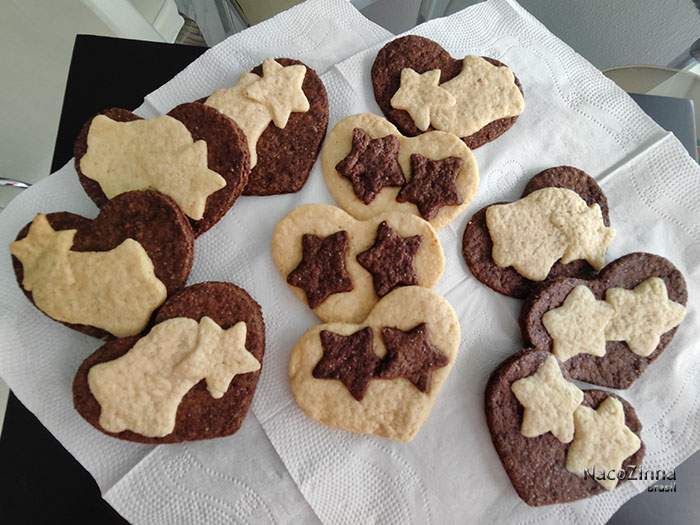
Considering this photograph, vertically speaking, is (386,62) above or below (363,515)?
above

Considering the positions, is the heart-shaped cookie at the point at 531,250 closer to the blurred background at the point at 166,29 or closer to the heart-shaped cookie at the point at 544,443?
the heart-shaped cookie at the point at 544,443

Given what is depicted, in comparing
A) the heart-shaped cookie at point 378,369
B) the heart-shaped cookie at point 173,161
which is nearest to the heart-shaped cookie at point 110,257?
the heart-shaped cookie at point 173,161

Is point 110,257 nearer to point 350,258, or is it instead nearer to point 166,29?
point 350,258

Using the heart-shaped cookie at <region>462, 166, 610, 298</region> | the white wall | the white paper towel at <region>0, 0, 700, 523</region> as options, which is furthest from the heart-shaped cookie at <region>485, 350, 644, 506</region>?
the white wall

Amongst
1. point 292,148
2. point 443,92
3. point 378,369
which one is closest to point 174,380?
point 378,369

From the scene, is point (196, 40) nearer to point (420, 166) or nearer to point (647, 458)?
point (420, 166)

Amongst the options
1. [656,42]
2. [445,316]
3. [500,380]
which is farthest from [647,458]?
[656,42]
